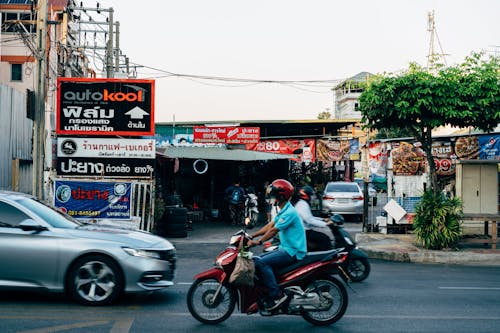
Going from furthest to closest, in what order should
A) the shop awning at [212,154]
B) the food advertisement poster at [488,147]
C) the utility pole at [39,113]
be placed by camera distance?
the shop awning at [212,154]
the food advertisement poster at [488,147]
the utility pole at [39,113]

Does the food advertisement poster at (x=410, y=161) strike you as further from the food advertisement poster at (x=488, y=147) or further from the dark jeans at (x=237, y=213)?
the dark jeans at (x=237, y=213)

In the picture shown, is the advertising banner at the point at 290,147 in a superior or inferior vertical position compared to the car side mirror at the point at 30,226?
superior

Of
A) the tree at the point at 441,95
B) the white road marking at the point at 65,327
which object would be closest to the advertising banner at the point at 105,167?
the tree at the point at 441,95

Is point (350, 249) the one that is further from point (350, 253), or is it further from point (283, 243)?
point (283, 243)

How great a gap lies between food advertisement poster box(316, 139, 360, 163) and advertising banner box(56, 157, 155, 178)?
19220 mm

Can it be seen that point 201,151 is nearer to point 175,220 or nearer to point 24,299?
point 175,220

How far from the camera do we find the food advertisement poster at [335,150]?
35.8 m

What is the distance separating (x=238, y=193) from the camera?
23.1 m

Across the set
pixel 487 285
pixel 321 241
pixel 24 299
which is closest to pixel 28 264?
pixel 24 299

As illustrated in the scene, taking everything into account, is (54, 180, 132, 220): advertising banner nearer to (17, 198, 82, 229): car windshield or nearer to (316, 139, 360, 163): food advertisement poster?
(17, 198, 82, 229): car windshield

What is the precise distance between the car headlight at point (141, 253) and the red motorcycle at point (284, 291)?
4.33 ft

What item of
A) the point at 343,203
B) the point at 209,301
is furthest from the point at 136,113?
the point at 209,301

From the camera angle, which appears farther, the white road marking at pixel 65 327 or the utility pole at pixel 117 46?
the utility pole at pixel 117 46

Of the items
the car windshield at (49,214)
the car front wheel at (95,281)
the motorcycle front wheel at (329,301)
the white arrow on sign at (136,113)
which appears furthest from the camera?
the white arrow on sign at (136,113)
